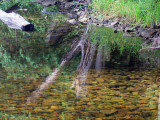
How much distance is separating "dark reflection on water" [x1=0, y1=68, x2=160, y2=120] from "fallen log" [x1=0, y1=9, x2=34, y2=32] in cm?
419

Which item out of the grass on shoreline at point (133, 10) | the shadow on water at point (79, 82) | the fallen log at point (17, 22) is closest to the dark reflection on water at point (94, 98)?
the shadow on water at point (79, 82)

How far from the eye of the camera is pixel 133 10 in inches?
335

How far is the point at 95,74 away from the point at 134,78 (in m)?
0.69

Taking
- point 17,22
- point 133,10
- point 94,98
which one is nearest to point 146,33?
point 133,10

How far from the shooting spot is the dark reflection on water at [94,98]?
3533 millimetres

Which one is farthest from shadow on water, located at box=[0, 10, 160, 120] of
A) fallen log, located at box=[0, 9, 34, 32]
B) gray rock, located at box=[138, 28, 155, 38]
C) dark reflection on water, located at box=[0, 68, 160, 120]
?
fallen log, located at box=[0, 9, 34, 32]

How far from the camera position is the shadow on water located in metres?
3.62

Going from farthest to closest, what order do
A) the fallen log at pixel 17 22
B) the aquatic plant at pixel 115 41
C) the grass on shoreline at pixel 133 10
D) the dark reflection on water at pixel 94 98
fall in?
the fallen log at pixel 17 22, the grass on shoreline at pixel 133 10, the aquatic plant at pixel 115 41, the dark reflection on water at pixel 94 98

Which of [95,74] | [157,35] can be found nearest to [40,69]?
[95,74]

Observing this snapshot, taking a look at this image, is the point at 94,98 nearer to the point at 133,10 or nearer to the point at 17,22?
the point at 133,10

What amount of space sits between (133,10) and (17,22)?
3.61m

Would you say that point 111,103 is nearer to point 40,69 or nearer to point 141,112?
point 141,112

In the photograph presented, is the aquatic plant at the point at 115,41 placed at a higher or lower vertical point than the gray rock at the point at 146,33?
lower

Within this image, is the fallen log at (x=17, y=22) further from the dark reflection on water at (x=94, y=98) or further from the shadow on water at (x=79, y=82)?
the dark reflection on water at (x=94, y=98)
